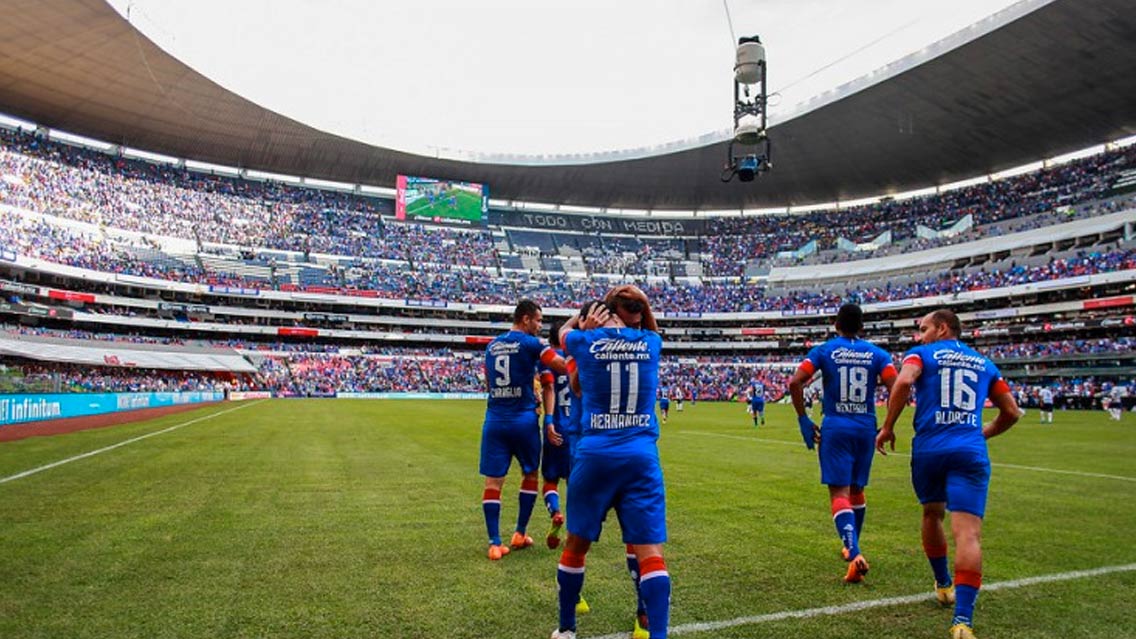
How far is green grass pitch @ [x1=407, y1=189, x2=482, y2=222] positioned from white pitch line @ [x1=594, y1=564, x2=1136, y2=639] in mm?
68580

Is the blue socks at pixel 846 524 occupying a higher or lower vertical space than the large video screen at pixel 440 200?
lower

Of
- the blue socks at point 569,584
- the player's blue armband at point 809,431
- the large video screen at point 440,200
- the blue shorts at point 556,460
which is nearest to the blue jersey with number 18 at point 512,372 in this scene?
the blue shorts at point 556,460

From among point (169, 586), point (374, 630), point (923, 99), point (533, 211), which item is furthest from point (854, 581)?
point (533, 211)

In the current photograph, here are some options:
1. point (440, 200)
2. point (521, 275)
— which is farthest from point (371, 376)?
point (521, 275)

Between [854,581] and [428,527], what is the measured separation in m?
4.29

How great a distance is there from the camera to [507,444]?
→ 6.61 meters

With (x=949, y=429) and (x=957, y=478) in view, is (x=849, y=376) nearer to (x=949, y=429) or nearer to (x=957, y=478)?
(x=949, y=429)

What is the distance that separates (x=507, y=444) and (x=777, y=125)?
184ft

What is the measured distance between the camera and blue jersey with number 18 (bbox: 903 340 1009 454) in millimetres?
4836

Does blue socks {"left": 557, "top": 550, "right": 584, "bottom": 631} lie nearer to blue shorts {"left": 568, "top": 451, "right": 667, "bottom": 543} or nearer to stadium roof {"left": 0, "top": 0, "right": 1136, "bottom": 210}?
blue shorts {"left": 568, "top": 451, "right": 667, "bottom": 543}

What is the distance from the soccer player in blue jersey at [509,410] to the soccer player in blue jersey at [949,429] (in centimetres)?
301

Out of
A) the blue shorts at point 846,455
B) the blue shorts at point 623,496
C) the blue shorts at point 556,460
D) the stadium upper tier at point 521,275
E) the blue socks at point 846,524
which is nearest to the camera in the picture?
the blue shorts at point 623,496

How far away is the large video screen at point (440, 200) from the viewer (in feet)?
230

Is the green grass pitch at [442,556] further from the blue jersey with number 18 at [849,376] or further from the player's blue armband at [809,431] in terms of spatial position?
the blue jersey with number 18 at [849,376]
